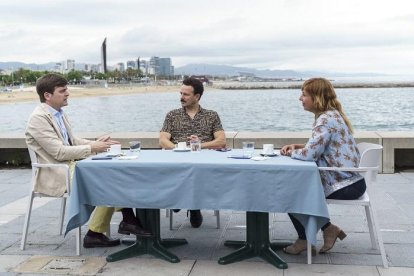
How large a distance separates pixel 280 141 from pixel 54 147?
4232 millimetres

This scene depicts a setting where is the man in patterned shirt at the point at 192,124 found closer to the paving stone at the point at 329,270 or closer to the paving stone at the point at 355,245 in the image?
the paving stone at the point at 355,245

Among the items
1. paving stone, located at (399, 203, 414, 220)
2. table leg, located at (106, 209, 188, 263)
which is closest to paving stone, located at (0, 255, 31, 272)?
table leg, located at (106, 209, 188, 263)

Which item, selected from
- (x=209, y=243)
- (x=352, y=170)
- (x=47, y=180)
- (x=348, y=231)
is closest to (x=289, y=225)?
(x=348, y=231)

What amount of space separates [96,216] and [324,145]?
6.31 ft

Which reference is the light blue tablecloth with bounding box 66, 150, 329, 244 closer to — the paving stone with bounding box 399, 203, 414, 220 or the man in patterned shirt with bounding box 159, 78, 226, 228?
the man in patterned shirt with bounding box 159, 78, 226, 228

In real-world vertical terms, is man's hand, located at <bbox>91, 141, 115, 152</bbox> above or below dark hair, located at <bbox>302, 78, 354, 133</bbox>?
→ below

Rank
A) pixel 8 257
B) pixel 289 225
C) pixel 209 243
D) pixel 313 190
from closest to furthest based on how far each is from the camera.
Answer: pixel 313 190 < pixel 8 257 < pixel 209 243 < pixel 289 225

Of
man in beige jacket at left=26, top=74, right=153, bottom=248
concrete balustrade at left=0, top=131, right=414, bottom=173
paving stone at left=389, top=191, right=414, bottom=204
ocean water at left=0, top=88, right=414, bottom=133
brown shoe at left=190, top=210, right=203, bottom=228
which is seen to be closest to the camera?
man in beige jacket at left=26, top=74, right=153, bottom=248

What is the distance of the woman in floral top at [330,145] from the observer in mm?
3953

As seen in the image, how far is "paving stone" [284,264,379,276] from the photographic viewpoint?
150 inches

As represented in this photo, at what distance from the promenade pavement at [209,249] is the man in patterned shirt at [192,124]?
787 millimetres

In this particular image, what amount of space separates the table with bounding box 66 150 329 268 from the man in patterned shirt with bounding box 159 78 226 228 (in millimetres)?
1181

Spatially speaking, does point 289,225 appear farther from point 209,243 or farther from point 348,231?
point 209,243

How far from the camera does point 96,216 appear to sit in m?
4.57
